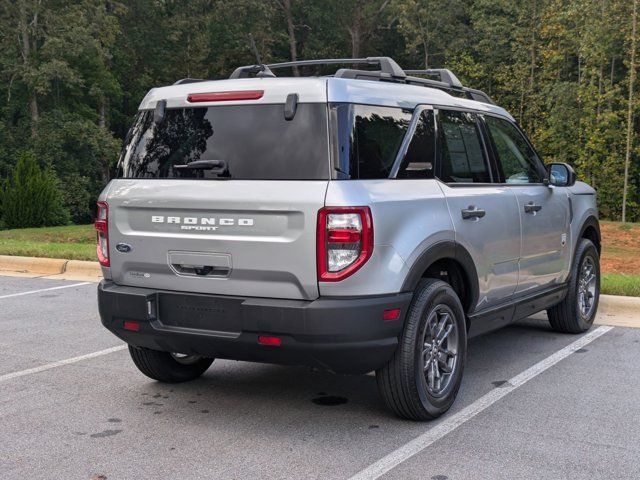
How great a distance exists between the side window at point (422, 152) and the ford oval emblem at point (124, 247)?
1661mm

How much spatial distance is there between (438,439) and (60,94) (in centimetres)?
3698

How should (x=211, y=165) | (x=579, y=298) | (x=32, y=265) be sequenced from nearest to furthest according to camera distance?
1. (x=211, y=165)
2. (x=579, y=298)
3. (x=32, y=265)

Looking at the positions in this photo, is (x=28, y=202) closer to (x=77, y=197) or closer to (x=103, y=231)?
(x=77, y=197)

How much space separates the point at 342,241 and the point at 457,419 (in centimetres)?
144

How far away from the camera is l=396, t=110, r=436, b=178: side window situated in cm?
475

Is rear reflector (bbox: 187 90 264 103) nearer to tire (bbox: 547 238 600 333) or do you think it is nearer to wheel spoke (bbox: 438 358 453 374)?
wheel spoke (bbox: 438 358 453 374)

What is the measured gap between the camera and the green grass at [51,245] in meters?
12.0

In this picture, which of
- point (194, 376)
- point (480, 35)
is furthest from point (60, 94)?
point (194, 376)

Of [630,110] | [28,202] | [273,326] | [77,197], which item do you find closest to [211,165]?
[273,326]

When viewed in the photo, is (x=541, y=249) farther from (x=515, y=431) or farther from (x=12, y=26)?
(x=12, y=26)

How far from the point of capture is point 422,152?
491cm

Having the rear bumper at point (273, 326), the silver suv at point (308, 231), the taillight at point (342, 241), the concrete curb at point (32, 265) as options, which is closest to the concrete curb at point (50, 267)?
the concrete curb at point (32, 265)

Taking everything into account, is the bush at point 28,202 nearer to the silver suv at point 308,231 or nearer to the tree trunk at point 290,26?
the silver suv at point 308,231

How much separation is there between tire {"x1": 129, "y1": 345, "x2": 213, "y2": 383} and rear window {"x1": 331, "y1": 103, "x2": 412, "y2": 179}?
201cm
